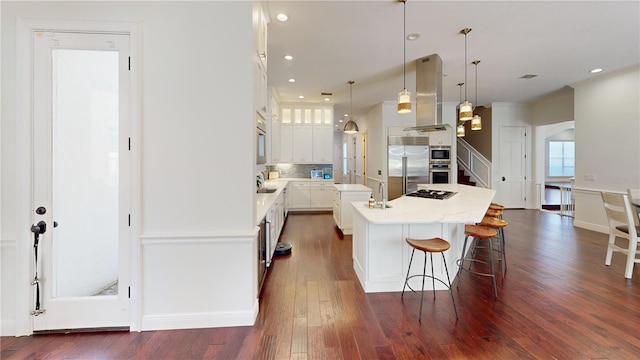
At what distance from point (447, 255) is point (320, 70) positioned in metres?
3.64

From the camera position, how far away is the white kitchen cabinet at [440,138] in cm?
702

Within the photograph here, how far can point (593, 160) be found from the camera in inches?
205

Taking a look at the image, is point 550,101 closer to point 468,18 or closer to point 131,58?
point 468,18

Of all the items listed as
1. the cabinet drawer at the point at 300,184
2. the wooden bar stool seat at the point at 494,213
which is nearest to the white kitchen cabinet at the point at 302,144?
the cabinet drawer at the point at 300,184

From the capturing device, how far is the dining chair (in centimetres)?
300

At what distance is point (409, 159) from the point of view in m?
6.98

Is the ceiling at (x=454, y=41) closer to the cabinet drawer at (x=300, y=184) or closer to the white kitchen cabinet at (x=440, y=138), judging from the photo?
the white kitchen cabinet at (x=440, y=138)

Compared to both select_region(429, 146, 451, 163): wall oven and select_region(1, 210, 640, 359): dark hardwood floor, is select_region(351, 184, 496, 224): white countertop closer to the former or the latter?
select_region(1, 210, 640, 359): dark hardwood floor

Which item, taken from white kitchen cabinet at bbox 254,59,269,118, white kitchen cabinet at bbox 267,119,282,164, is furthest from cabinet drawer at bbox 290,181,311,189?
white kitchen cabinet at bbox 254,59,269,118

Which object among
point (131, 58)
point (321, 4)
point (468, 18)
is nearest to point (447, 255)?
point (468, 18)

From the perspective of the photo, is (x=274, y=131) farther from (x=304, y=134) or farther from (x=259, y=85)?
(x=259, y=85)

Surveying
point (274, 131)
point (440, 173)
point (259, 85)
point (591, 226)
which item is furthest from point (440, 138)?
point (259, 85)

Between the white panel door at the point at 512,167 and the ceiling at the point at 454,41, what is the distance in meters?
1.85

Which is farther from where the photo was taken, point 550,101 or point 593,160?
point 550,101
